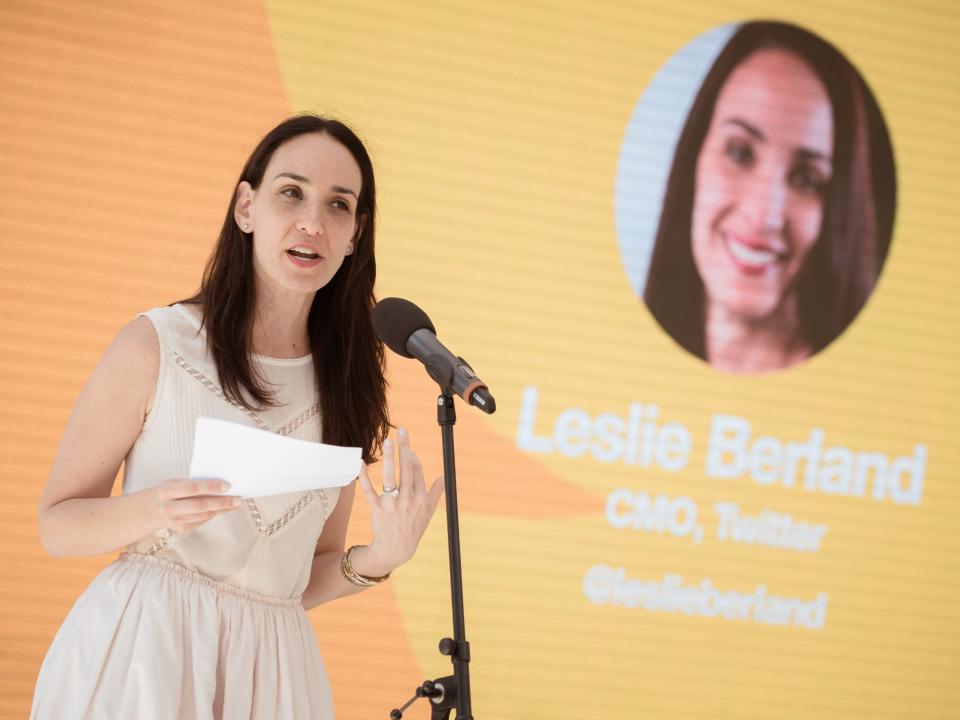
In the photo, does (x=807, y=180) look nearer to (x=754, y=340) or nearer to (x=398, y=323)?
(x=754, y=340)

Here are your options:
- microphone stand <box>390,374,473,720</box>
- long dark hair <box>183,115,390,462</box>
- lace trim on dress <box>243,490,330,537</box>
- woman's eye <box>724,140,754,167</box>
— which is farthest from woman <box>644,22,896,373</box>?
microphone stand <box>390,374,473,720</box>

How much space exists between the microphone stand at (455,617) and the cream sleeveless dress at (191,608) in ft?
1.10

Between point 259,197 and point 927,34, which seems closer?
point 259,197

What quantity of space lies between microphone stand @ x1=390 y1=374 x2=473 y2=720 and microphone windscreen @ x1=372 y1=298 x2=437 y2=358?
0.10 meters

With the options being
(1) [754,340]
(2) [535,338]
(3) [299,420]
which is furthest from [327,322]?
(1) [754,340]

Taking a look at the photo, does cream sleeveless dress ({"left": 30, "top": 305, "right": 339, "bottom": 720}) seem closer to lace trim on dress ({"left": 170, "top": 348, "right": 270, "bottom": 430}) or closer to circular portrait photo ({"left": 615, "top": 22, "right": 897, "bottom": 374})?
lace trim on dress ({"left": 170, "top": 348, "right": 270, "bottom": 430})

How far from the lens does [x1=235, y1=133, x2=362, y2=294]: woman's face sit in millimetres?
1735

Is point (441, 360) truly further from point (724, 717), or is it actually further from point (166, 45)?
point (724, 717)

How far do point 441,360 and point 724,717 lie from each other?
264 centimetres

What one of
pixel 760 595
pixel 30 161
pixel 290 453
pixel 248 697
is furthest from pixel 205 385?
pixel 760 595

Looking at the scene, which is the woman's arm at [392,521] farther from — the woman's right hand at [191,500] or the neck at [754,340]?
the neck at [754,340]

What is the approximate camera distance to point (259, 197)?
5.98ft

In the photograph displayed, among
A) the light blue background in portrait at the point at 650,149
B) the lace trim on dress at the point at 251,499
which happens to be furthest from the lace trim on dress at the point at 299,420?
the light blue background in portrait at the point at 650,149

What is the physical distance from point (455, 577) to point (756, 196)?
8.45 feet
